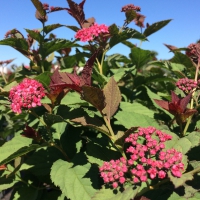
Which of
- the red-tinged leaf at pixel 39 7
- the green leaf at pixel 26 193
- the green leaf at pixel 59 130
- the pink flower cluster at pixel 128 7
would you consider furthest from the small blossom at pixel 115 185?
the pink flower cluster at pixel 128 7

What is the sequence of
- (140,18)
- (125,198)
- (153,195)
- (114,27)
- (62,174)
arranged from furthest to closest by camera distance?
(140,18) < (114,27) < (62,174) < (153,195) < (125,198)

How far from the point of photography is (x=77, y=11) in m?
2.32

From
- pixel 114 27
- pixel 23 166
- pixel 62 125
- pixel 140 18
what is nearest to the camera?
pixel 23 166

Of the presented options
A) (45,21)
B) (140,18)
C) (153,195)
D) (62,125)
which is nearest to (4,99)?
(62,125)

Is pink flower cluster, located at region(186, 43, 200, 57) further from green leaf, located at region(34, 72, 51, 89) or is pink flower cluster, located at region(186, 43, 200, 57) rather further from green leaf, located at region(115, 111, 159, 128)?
green leaf, located at region(34, 72, 51, 89)

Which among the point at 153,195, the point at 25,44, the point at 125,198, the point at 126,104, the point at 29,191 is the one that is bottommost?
the point at 29,191

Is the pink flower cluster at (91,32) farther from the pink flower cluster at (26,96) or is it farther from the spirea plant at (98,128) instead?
the pink flower cluster at (26,96)

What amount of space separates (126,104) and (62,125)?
463 millimetres

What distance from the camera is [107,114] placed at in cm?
140

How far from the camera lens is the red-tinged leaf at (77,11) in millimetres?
2285

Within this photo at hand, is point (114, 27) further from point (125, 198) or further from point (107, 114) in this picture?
point (125, 198)

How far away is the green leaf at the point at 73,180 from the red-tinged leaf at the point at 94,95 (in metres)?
0.46

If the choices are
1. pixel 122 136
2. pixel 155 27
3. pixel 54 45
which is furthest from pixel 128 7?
pixel 122 136

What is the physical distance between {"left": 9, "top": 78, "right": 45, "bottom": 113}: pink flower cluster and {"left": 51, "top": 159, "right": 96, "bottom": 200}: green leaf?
381mm
